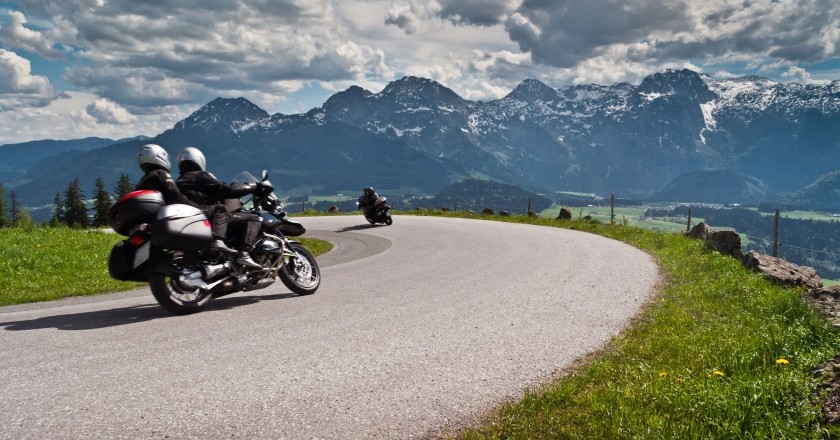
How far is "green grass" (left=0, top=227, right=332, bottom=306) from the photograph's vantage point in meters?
11.4

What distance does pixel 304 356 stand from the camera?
20.7 ft

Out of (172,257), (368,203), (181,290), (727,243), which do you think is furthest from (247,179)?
(368,203)

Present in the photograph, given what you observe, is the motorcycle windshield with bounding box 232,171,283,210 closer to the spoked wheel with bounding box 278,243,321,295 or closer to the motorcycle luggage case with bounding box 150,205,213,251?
the spoked wheel with bounding box 278,243,321,295

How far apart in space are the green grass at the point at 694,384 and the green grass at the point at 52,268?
10094 mm

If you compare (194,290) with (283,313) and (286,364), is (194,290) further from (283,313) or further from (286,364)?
(286,364)

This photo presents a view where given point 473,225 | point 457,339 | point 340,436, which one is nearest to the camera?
point 340,436

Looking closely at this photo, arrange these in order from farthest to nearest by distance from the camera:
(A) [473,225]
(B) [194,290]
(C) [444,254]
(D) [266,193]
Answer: (A) [473,225] < (C) [444,254] < (D) [266,193] < (B) [194,290]

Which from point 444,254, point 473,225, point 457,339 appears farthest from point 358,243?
point 457,339

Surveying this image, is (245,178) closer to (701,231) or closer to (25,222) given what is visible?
(701,231)

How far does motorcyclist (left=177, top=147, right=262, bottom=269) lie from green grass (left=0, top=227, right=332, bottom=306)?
4.24 meters

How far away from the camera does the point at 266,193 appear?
9828 mm

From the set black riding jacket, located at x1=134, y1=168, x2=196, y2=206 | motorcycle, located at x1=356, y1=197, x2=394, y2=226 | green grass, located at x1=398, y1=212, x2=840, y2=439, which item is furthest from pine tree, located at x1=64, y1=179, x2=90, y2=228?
green grass, located at x1=398, y1=212, x2=840, y2=439

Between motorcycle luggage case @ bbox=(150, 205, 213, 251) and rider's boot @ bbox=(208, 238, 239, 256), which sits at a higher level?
motorcycle luggage case @ bbox=(150, 205, 213, 251)

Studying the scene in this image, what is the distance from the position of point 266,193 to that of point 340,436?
6178 millimetres
